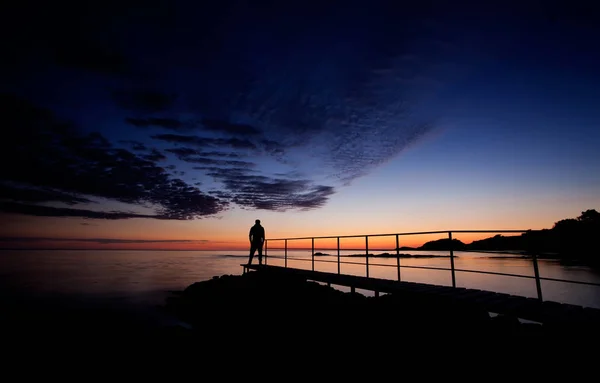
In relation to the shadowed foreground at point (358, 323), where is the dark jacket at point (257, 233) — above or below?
above

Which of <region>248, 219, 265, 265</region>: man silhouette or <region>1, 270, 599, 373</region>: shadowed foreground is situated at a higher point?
<region>248, 219, 265, 265</region>: man silhouette

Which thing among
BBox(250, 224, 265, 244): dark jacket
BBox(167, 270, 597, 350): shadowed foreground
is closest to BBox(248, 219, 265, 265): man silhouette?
BBox(250, 224, 265, 244): dark jacket

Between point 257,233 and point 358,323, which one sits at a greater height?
point 257,233

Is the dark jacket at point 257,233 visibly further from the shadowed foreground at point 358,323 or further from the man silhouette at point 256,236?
the shadowed foreground at point 358,323

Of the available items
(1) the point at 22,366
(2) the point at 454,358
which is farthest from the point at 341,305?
(1) the point at 22,366

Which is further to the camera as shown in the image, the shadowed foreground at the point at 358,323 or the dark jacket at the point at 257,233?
the dark jacket at the point at 257,233

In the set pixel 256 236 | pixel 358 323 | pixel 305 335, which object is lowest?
pixel 305 335

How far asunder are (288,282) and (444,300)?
6973 mm

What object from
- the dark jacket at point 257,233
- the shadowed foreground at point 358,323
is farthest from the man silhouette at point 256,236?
the shadowed foreground at point 358,323

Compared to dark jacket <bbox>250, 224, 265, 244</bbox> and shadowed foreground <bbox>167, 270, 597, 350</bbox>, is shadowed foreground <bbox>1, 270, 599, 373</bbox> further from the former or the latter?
dark jacket <bbox>250, 224, 265, 244</bbox>

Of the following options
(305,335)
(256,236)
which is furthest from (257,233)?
(305,335)

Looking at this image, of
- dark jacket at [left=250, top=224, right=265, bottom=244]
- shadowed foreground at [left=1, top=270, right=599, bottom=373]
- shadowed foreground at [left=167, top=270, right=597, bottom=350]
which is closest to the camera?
shadowed foreground at [left=1, top=270, right=599, bottom=373]

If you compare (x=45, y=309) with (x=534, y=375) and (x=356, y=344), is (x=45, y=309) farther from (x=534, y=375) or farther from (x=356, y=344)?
(x=534, y=375)

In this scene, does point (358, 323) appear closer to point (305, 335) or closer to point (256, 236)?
point (305, 335)
